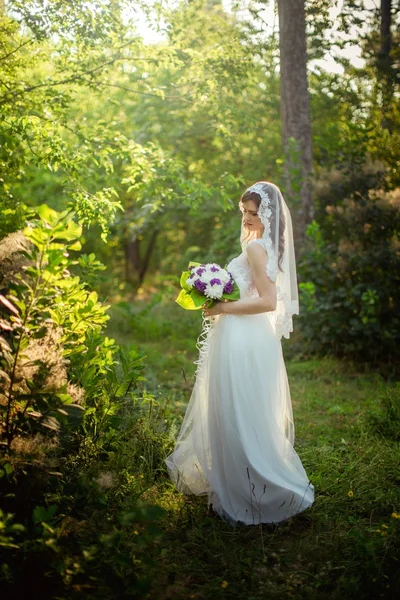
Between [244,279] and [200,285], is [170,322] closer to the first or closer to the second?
[244,279]

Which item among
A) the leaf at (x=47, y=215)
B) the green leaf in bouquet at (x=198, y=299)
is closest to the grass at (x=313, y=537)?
the green leaf in bouquet at (x=198, y=299)

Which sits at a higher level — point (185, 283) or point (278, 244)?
point (278, 244)

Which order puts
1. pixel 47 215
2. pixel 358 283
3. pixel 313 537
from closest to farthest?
pixel 47 215, pixel 313 537, pixel 358 283

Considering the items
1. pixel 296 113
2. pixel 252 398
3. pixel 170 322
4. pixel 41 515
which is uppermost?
pixel 296 113

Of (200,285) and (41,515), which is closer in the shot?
(41,515)

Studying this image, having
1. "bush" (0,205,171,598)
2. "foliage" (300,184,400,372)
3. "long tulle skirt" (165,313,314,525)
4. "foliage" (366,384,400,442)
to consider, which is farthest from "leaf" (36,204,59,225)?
"foliage" (300,184,400,372)

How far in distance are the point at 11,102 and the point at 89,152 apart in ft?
3.39

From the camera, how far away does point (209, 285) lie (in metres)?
3.58

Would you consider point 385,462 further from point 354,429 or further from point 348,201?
point 348,201

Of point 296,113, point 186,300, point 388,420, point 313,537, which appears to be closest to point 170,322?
point 296,113

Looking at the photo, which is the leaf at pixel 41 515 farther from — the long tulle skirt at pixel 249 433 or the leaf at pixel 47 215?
the leaf at pixel 47 215

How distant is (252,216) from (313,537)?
84.7 inches

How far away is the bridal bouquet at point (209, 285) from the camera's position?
3.57m

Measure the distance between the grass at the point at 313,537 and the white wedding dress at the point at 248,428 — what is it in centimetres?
14
